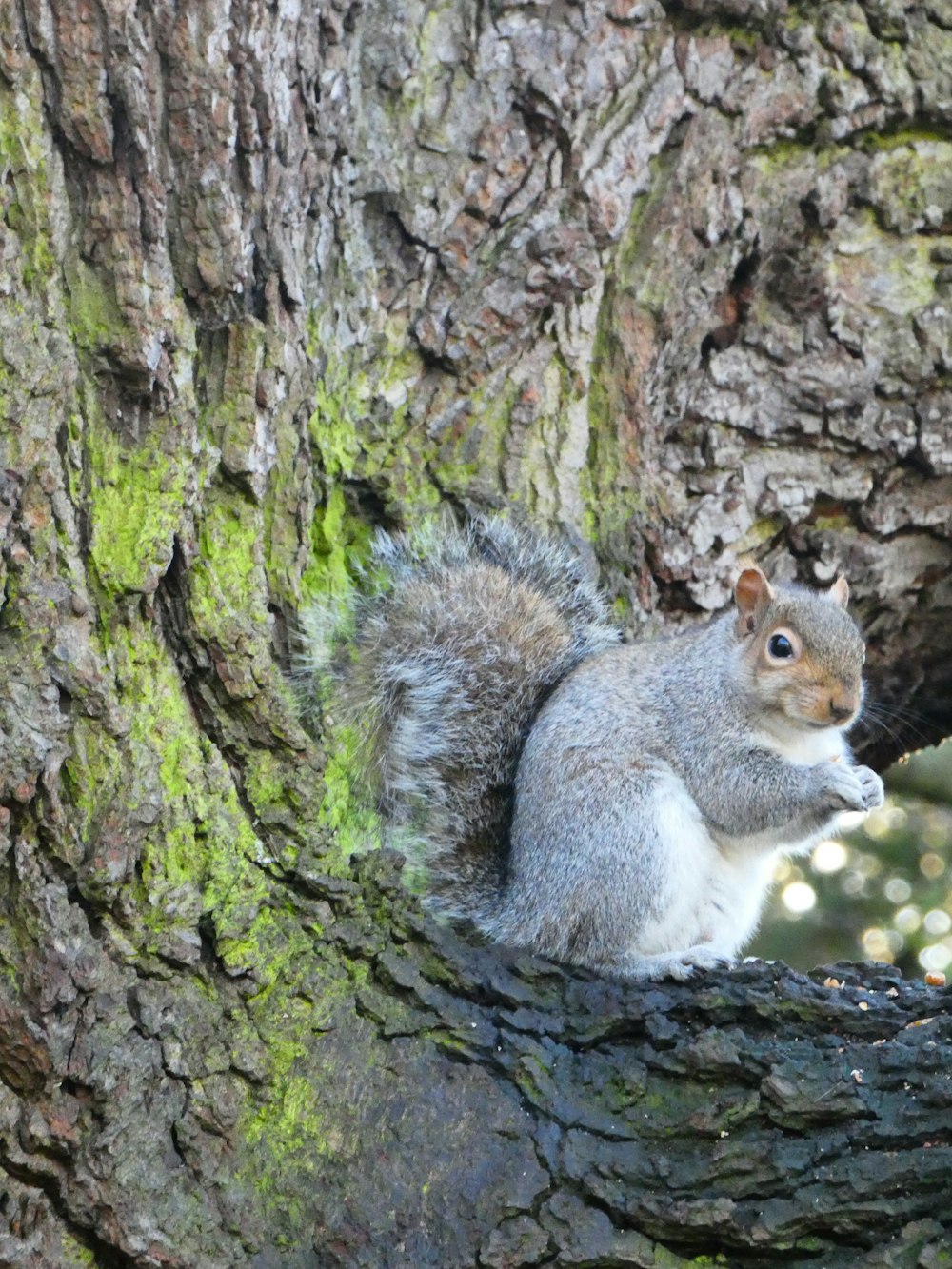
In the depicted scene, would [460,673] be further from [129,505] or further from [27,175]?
[27,175]

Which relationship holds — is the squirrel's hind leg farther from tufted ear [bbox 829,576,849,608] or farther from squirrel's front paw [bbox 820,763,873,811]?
tufted ear [bbox 829,576,849,608]

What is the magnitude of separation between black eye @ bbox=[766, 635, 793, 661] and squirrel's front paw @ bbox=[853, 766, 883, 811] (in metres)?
0.24

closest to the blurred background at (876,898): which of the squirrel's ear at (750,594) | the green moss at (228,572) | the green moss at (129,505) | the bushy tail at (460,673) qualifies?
the squirrel's ear at (750,594)

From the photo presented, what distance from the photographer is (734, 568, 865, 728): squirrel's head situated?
2.30 meters

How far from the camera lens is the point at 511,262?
2391mm

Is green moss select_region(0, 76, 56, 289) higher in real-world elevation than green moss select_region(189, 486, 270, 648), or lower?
higher

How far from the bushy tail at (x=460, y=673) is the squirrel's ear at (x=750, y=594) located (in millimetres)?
265

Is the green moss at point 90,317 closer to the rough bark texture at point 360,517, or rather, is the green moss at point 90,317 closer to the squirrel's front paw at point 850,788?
the rough bark texture at point 360,517

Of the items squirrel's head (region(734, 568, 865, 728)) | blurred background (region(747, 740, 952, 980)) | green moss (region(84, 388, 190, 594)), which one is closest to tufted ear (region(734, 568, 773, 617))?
squirrel's head (region(734, 568, 865, 728))

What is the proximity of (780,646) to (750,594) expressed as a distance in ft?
0.34

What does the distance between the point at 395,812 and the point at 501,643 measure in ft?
1.17

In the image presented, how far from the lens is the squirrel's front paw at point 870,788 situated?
7.60ft

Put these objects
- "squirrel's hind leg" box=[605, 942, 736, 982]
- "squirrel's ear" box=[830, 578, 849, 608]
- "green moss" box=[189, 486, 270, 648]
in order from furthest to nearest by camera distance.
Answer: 1. "squirrel's ear" box=[830, 578, 849, 608]
2. "squirrel's hind leg" box=[605, 942, 736, 982]
3. "green moss" box=[189, 486, 270, 648]

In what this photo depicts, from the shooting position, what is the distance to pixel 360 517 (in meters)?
2.38
